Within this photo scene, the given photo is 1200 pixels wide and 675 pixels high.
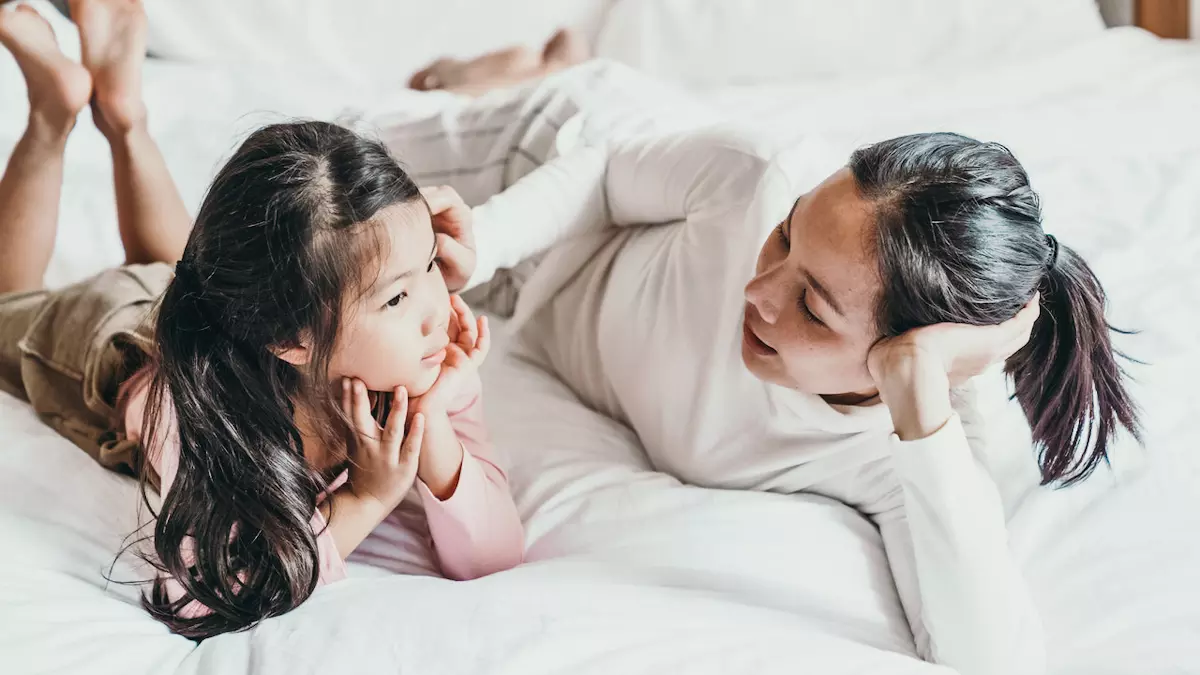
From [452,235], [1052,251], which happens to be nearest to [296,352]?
[452,235]

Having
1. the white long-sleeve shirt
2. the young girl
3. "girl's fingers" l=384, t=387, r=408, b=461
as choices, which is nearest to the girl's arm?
the white long-sleeve shirt

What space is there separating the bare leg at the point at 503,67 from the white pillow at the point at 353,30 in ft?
0.17

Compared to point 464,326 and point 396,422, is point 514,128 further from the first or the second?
point 396,422

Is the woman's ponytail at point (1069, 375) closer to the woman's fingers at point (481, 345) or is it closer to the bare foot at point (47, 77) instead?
the woman's fingers at point (481, 345)

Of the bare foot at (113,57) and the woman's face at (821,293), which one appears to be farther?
the bare foot at (113,57)

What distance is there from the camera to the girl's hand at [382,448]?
765 millimetres

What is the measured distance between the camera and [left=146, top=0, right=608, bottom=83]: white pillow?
1.51 meters

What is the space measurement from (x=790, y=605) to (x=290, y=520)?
0.40 meters

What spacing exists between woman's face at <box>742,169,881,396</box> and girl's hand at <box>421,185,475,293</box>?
29 cm

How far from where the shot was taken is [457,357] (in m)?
0.82

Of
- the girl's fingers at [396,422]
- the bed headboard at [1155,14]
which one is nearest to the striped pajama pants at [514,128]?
the girl's fingers at [396,422]

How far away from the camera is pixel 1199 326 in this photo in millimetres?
1075

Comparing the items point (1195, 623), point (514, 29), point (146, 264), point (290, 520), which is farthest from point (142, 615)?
point (514, 29)

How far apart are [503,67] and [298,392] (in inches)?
36.0
